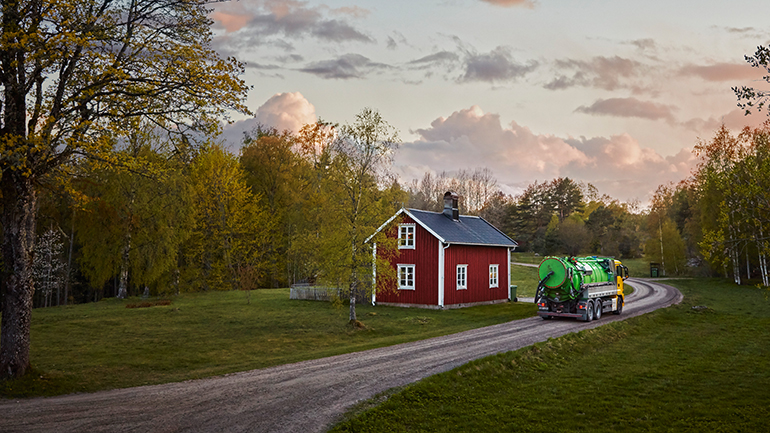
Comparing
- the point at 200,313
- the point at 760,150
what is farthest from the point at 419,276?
the point at 760,150

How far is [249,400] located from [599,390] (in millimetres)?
7730

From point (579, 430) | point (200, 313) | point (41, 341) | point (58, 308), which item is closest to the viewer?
point (579, 430)

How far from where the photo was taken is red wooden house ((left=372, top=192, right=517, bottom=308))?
2997 centimetres

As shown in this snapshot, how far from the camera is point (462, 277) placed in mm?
31375

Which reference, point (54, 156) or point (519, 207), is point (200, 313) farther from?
point (519, 207)

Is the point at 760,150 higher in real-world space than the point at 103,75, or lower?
higher

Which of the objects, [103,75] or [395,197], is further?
[395,197]

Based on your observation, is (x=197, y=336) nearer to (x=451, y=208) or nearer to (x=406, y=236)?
(x=406, y=236)

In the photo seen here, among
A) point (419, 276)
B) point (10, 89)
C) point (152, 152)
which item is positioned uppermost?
point (152, 152)

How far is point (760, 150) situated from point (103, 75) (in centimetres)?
4639

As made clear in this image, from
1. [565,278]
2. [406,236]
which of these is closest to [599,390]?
[565,278]

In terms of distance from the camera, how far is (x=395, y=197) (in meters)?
24.7

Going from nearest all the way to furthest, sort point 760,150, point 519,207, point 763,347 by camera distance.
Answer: point 763,347, point 760,150, point 519,207

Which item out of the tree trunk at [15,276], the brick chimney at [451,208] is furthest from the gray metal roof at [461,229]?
the tree trunk at [15,276]
